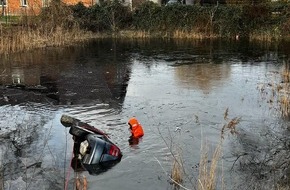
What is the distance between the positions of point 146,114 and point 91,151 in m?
3.43

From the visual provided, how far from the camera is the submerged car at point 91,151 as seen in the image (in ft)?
24.5

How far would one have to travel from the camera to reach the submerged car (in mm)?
7469

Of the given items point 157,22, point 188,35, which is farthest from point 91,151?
point 157,22

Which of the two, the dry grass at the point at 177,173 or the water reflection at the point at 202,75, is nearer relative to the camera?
the dry grass at the point at 177,173

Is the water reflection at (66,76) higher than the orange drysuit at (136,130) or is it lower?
higher

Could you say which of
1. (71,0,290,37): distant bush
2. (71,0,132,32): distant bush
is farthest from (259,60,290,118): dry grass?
(71,0,132,32): distant bush

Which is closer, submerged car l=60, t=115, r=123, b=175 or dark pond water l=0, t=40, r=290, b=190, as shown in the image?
dark pond water l=0, t=40, r=290, b=190

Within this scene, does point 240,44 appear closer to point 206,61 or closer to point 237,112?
point 206,61

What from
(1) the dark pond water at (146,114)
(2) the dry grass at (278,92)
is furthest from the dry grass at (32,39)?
(2) the dry grass at (278,92)

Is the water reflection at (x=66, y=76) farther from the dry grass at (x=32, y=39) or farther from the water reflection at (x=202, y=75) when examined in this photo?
the water reflection at (x=202, y=75)

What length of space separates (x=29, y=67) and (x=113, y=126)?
8911 mm

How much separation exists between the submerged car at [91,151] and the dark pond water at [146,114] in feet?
0.62

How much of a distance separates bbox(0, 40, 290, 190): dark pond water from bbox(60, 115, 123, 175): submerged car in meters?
0.19

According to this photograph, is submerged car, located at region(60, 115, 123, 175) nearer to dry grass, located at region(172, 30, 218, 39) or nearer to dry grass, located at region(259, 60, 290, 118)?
dry grass, located at region(259, 60, 290, 118)
